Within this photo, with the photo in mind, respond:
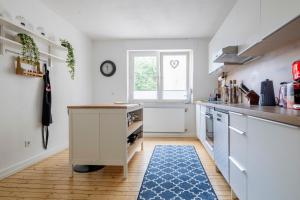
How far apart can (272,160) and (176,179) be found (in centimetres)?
137

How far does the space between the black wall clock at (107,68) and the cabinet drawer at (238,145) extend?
361 centimetres

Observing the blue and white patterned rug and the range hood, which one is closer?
the blue and white patterned rug

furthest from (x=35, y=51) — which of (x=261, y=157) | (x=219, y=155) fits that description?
(x=261, y=157)

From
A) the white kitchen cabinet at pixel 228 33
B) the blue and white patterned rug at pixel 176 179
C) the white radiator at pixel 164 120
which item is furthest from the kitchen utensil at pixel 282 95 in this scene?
the white radiator at pixel 164 120

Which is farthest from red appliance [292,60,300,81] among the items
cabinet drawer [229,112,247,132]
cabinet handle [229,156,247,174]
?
cabinet handle [229,156,247,174]

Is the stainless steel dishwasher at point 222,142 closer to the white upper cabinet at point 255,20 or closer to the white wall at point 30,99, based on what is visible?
the white upper cabinet at point 255,20

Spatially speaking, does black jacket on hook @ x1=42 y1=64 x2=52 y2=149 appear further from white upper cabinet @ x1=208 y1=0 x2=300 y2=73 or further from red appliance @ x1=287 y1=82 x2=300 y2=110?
red appliance @ x1=287 y1=82 x2=300 y2=110

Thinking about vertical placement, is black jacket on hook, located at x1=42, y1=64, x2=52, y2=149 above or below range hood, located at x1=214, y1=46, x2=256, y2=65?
below

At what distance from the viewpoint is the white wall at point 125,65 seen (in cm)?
491

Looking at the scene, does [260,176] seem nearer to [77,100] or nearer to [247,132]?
[247,132]

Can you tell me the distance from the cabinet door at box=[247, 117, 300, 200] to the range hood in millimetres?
1300

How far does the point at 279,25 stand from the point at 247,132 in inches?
30.8

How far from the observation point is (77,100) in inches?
171

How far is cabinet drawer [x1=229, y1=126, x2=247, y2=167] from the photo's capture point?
1.63 meters
